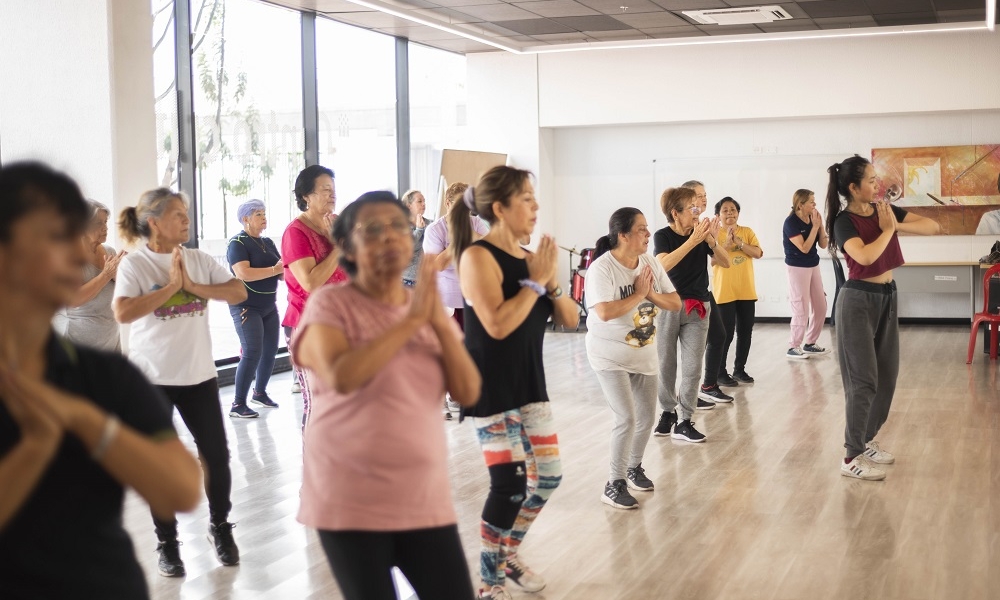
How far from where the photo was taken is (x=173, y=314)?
396 cm

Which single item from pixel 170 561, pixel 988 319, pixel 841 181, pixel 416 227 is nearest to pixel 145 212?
pixel 170 561

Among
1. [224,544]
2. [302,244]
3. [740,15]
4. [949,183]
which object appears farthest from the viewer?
[949,183]

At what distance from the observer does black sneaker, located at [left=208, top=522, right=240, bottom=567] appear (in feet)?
13.9

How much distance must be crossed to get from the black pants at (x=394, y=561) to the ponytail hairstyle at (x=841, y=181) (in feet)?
11.9

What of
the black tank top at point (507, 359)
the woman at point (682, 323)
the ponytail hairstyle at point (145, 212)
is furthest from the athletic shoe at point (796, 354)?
the ponytail hairstyle at point (145, 212)

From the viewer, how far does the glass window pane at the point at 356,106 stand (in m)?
11.0

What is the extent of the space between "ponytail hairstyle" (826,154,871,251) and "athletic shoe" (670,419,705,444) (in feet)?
5.35

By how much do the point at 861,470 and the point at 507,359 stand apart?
2.82 meters

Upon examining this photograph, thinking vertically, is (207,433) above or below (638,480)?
above

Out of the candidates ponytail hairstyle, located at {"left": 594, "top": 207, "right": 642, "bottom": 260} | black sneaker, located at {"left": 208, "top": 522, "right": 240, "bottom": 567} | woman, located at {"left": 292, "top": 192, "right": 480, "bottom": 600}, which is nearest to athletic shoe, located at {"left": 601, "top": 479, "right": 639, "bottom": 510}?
ponytail hairstyle, located at {"left": 594, "top": 207, "right": 642, "bottom": 260}

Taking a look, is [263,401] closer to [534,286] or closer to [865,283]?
[865,283]

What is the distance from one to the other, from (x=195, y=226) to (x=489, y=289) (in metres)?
6.09

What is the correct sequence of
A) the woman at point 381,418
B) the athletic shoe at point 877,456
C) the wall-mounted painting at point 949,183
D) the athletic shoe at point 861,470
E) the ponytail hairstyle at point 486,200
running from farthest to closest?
the wall-mounted painting at point 949,183 < the athletic shoe at point 877,456 < the athletic shoe at point 861,470 < the ponytail hairstyle at point 486,200 < the woman at point 381,418

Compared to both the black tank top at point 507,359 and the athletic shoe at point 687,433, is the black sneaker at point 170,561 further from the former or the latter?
the athletic shoe at point 687,433
